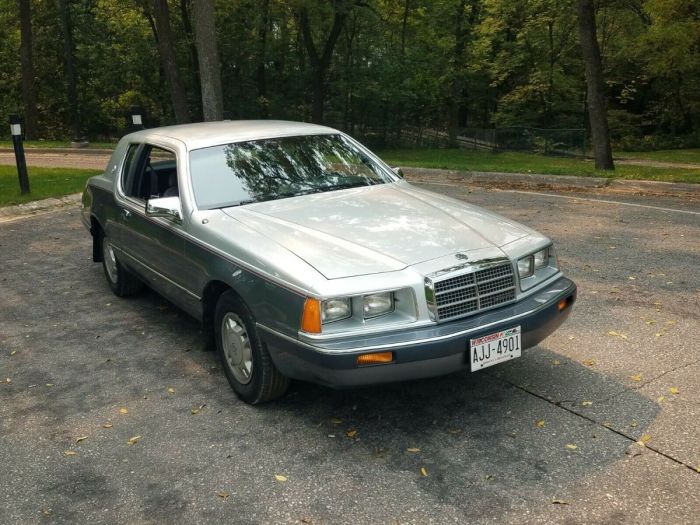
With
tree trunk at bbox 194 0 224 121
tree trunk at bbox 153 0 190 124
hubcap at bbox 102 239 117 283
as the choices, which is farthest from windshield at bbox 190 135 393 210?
tree trunk at bbox 153 0 190 124

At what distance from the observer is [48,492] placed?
11.3ft

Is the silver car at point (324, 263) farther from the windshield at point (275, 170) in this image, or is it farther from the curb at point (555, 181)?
the curb at point (555, 181)

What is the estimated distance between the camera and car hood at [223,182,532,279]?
387 centimetres

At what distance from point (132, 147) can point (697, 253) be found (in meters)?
5.69

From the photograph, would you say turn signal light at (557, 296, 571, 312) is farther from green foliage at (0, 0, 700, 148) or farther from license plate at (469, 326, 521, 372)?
green foliage at (0, 0, 700, 148)

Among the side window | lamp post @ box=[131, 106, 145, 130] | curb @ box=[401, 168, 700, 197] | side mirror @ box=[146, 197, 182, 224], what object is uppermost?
lamp post @ box=[131, 106, 145, 130]

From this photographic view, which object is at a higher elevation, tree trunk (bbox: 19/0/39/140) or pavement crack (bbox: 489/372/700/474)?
tree trunk (bbox: 19/0/39/140)

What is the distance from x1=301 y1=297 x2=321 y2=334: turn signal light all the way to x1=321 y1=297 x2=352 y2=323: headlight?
3 centimetres

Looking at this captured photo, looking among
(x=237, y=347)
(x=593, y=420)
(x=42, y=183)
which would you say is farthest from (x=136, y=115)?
(x=593, y=420)

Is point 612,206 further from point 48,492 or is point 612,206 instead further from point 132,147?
point 48,492

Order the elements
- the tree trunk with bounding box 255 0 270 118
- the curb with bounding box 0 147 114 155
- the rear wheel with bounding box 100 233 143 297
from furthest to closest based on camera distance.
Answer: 1. the tree trunk with bounding box 255 0 270 118
2. the curb with bounding box 0 147 114 155
3. the rear wheel with bounding box 100 233 143 297

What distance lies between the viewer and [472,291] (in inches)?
152

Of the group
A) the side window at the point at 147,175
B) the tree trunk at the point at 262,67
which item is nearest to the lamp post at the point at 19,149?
the side window at the point at 147,175

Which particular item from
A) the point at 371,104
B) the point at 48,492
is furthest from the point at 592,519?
the point at 371,104
